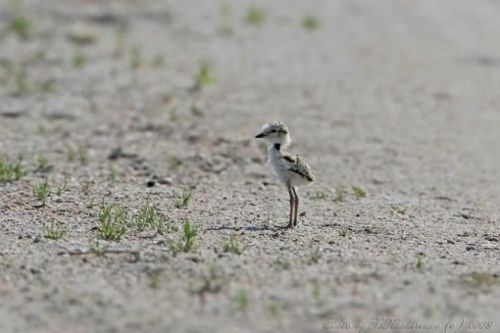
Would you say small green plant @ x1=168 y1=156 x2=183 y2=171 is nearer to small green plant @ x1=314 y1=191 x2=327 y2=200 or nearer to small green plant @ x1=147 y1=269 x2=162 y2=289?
small green plant @ x1=314 y1=191 x2=327 y2=200

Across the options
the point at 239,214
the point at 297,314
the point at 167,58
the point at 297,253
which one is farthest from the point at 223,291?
the point at 167,58

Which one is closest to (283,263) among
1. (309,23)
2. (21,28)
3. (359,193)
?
(359,193)

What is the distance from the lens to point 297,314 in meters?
6.79

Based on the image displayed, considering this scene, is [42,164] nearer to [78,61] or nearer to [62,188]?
[62,188]

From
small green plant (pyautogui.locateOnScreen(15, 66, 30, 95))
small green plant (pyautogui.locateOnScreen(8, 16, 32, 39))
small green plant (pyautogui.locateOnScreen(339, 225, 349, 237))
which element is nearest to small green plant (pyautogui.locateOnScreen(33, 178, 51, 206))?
small green plant (pyautogui.locateOnScreen(339, 225, 349, 237))

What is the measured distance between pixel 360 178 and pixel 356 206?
162 cm

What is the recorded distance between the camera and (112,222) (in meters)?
9.25

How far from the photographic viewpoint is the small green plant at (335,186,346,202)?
1073 cm

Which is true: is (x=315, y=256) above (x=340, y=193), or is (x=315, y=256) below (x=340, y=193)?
below

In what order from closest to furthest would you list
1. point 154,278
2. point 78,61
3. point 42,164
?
1. point 154,278
2. point 42,164
3. point 78,61

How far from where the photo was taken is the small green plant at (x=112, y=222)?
8680 mm

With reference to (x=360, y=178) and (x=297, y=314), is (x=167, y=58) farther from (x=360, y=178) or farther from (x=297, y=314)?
(x=297, y=314)

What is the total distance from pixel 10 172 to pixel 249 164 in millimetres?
3135

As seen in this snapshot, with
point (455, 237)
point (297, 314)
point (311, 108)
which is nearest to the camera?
point (297, 314)
